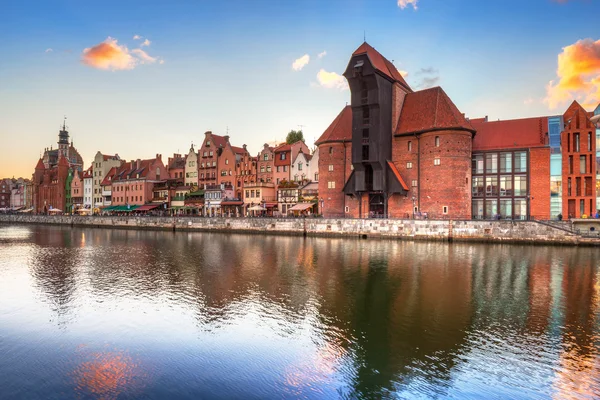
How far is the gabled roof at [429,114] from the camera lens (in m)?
48.0

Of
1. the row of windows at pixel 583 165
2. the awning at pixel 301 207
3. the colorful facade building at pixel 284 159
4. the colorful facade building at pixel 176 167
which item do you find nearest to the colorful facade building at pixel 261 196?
the colorful facade building at pixel 284 159

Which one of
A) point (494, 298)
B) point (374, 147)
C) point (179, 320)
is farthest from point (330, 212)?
point (179, 320)

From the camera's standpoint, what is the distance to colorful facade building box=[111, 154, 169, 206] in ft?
283

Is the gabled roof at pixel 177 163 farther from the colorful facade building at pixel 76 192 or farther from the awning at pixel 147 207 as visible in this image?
the colorful facade building at pixel 76 192

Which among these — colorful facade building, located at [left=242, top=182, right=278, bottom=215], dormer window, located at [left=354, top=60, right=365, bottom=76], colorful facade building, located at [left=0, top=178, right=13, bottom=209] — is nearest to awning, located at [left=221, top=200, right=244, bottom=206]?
colorful facade building, located at [left=242, top=182, right=278, bottom=215]

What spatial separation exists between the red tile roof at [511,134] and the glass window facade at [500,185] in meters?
1.05

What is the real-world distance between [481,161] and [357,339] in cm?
4240

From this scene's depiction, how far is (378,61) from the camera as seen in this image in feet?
→ 167

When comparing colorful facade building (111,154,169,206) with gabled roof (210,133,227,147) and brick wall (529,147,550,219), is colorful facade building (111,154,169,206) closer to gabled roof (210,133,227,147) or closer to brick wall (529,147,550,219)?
gabled roof (210,133,227,147)

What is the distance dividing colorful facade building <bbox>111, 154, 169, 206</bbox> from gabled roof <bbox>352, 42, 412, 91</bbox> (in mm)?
53648

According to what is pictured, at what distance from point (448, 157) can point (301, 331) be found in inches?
1498

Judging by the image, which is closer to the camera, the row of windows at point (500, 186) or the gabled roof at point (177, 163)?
the row of windows at point (500, 186)

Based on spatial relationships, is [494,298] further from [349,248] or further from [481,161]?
[481,161]

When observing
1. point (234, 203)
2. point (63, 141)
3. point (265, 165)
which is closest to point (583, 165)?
point (265, 165)
